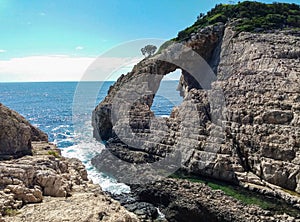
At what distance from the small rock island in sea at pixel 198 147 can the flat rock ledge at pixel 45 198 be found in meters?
0.06

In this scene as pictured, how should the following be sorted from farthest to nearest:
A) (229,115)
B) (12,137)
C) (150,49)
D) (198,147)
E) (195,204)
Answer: (150,49)
(229,115)
(198,147)
(195,204)
(12,137)

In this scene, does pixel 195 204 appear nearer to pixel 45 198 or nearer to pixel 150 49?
pixel 45 198

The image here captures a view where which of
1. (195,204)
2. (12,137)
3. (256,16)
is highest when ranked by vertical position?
(256,16)

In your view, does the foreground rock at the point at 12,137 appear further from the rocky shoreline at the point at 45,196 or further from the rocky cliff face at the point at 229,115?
the rocky cliff face at the point at 229,115

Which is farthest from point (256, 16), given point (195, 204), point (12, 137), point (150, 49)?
point (12, 137)

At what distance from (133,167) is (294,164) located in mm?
19598

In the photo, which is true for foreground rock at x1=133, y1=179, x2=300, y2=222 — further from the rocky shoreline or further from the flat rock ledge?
the flat rock ledge

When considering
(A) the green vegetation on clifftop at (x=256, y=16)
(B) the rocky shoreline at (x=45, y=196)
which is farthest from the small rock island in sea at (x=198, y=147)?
(A) the green vegetation on clifftop at (x=256, y=16)

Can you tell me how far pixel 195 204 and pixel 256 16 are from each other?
44896 millimetres

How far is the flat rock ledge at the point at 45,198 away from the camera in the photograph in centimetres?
1403

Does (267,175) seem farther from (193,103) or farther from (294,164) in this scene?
(193,103)

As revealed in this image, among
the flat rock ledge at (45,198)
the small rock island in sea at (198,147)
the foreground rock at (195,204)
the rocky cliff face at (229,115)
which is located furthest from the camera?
the rocky cliff face at (229,115)

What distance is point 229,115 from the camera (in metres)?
37.3

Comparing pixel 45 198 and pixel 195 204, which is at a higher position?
pixel 45 198
